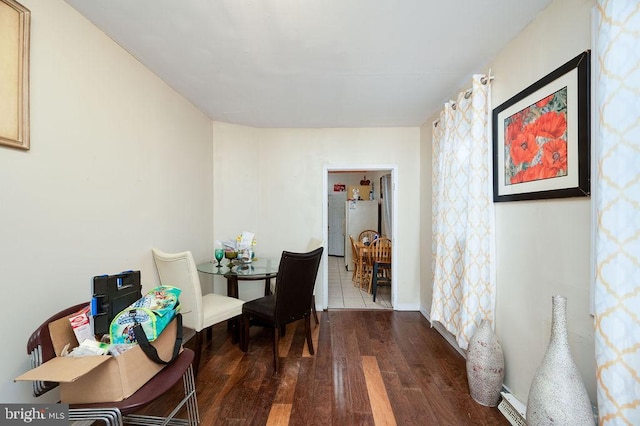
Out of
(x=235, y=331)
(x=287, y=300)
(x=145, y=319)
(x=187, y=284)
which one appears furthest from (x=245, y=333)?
(x=145, y=319)

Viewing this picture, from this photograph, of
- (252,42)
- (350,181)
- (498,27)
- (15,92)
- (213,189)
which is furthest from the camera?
(350,181)

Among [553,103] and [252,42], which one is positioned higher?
[252,42]

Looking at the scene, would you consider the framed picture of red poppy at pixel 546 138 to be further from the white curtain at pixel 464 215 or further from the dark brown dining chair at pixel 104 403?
the dark brown dining chair at pixel 104 403

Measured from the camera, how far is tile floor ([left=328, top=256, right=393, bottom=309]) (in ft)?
11.8

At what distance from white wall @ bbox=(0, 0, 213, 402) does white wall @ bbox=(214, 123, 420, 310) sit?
1.13 meters

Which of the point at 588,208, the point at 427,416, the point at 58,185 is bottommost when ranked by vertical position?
the point at 427,416

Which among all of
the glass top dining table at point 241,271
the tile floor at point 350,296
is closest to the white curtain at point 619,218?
the glass top dining table at point 241,271

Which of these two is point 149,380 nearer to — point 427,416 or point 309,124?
point 427,416

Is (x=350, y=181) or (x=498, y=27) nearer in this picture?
(x=498, y=27)

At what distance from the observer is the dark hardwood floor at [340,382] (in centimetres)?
159

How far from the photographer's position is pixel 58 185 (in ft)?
4.36

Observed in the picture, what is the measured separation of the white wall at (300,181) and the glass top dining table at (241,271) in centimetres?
67

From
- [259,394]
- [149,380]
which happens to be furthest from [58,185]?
[259,394]

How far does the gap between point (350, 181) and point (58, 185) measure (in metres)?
6.42
